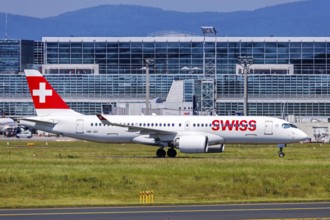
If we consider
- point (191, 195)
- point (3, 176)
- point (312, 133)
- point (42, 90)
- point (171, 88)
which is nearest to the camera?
point (191, 195)

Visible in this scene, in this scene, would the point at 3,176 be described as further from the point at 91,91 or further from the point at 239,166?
the point at 91,91

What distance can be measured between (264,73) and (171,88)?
2197 cm

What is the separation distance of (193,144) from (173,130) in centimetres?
Result: 399

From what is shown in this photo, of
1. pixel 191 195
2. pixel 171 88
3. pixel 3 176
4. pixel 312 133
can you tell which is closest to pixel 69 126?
pixel 3 176

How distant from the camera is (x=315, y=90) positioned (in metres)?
177

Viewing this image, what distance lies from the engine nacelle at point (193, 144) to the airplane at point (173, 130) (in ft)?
0.32

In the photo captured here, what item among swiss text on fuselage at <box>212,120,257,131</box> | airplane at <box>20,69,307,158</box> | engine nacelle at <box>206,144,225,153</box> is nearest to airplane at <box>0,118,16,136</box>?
airplane at <box>20,69,307,158</box>

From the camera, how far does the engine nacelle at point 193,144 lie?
80.2 metres

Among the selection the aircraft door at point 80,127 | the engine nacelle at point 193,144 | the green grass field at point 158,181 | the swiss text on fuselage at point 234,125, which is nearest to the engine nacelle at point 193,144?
the engine nacelle at point 193,144

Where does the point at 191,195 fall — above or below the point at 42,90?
below

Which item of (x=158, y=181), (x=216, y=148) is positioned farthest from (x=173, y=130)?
(x=158, y=181)

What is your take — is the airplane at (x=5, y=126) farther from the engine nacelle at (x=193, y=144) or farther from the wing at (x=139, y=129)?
the engine nacelle at (x=193, y=144)

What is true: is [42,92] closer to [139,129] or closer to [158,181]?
[139,129]

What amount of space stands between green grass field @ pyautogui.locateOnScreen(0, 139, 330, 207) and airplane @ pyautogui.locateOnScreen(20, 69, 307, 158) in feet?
28.3
